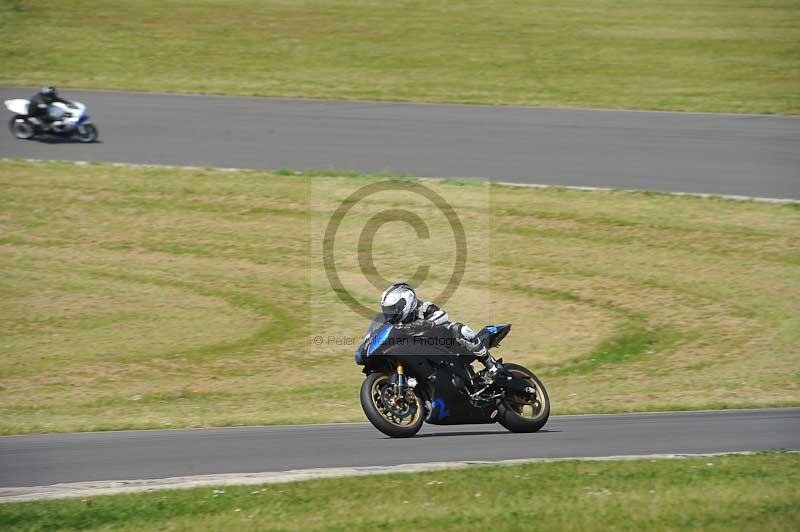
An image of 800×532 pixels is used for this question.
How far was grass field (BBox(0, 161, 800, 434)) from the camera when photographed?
637 inches

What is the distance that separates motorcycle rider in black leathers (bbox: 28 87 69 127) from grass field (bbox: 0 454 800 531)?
74.3 feet

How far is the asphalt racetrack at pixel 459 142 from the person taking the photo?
1093 inches

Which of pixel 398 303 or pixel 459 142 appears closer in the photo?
pixel 398 303

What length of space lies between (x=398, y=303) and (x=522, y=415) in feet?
7.28

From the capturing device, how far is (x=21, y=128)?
31.5 metres


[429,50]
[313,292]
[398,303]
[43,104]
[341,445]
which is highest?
[429,50]

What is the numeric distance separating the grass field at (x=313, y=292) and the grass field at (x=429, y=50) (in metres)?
10.5

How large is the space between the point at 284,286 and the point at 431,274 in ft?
9.88

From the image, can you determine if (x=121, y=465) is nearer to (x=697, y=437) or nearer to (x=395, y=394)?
(x=395, y=394)

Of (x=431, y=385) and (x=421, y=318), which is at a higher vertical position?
(x=421, y=318)

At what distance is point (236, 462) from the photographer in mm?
11477

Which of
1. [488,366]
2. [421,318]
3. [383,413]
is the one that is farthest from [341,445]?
[488,366]

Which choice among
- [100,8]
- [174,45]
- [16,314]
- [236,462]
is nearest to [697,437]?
[236,462]

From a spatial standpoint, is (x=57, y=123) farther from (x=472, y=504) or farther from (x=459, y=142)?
(x=472, y=504)
